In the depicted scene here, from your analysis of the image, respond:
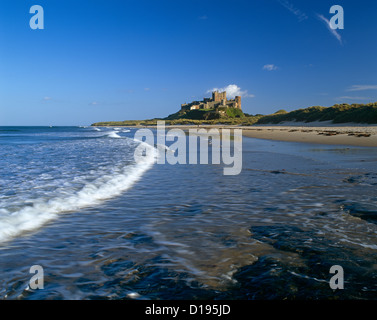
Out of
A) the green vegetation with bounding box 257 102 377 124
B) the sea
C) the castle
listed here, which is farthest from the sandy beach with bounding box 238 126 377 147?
the castle

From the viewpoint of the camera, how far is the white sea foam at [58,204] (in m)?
4.40

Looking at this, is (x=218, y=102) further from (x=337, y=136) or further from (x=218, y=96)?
(x=337, y=136)

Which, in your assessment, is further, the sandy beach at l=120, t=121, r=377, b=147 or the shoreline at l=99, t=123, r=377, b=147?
the sandy beach at l=120, t=121, r=377, b=147

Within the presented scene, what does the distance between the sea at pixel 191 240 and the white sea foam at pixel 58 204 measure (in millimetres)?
22

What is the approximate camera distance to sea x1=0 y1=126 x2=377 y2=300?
2.62 metres

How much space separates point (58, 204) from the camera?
5605 mm

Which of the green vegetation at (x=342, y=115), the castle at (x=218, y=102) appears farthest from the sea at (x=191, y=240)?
the castle at (x=218, y=102)

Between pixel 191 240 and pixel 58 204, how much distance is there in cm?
315

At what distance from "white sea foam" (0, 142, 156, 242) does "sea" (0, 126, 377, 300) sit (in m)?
0.02

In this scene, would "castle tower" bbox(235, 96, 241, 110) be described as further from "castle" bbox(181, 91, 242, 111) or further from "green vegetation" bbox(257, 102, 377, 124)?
"green vegetation" bbox(257, 102, 377, 124)

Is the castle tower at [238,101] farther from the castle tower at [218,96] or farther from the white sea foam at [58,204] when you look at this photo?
the white sea foam at [58,204]

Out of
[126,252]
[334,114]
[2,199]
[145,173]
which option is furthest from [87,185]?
[334,114]

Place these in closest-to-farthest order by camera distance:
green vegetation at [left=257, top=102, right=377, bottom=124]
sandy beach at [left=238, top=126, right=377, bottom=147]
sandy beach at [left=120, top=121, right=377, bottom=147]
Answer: sandy beach at [left=238, top=126, right=377, bottom=147] → sandy beach at [left=120, top=121, right=377, bottom=147] → green vegetation at [left=257, top=102, right=377, bottom=124]

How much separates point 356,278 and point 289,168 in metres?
7.54
